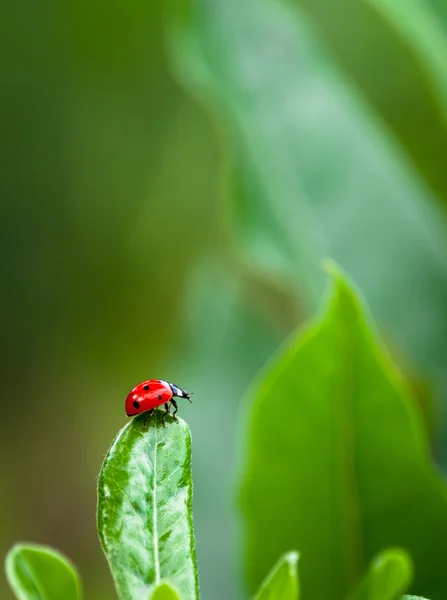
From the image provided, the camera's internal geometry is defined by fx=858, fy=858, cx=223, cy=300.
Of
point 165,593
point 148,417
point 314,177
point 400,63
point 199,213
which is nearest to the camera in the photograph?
point 165,593

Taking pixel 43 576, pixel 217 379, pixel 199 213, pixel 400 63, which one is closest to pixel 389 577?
pixel 43 576

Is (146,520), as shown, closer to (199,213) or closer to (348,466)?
(348,466)

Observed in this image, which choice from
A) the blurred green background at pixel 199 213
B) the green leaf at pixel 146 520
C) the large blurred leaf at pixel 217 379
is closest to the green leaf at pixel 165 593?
the green leaf at pixel 146 520

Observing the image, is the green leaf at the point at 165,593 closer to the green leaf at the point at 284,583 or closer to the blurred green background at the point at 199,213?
the green leaf at the point at 284,583

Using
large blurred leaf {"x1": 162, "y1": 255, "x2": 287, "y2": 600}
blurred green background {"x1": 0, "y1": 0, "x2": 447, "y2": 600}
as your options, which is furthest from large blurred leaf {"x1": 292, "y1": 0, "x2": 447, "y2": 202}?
large blurred leaf {"x1": 162, "y1": 255, "x2": 287, "y2": 600}

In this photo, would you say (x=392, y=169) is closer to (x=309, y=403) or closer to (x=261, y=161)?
(x=261, y=161)

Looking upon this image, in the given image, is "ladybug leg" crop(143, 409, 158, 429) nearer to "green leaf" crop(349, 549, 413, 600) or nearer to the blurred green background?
"green leaf" crop(349, 549, 413, 600)

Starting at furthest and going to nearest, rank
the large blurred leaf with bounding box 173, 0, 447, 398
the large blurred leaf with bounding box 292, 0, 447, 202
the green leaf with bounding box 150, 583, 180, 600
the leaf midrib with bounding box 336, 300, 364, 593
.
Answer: the large blurred leaf with bounding box 173, 0, 447, 398
the large blurred leaf with bounding box 292, 0, 447, 202
the leaf midrib with bounding box 336, 300, 364, 593
the green leaf with bounding box 150, 583, 180, 600

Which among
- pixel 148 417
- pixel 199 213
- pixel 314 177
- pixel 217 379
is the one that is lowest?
pixel 148 417
